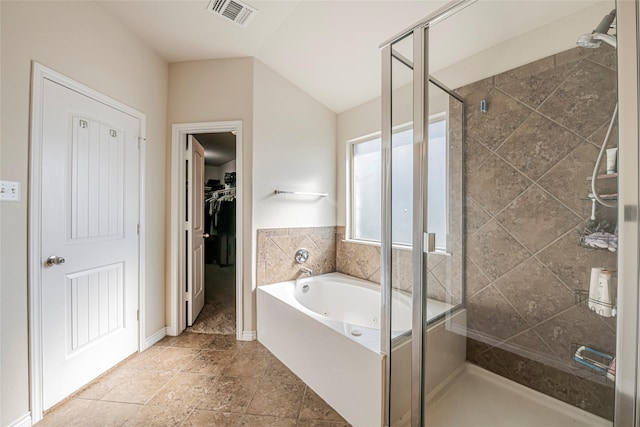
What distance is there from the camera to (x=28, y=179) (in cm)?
139

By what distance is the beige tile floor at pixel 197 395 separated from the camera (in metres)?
1.45

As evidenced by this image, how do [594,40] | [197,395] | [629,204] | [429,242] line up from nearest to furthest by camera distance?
[629,204], [594,40], [429,242], [197,395]

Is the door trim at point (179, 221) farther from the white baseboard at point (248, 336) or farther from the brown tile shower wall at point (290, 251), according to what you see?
the brown tile shower wall at point (290, 251)

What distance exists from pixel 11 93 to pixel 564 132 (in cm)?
298

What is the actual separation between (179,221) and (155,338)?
3.59ft

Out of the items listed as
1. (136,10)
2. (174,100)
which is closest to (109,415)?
(174,100)

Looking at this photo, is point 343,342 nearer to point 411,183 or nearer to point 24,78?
point 411,183

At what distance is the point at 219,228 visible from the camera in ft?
15.6

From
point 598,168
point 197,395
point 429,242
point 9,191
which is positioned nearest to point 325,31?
point 429,242

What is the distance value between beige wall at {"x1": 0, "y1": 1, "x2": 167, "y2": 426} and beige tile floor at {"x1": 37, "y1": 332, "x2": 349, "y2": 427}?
35 centimetres

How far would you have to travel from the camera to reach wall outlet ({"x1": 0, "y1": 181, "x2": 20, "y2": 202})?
128 centimetres

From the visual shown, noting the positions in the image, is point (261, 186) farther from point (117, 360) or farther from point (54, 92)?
point (117, 360)

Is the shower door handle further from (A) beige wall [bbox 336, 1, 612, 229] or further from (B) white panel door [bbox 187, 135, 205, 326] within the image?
(B) white panel door [bbox 187, 135, 205, 326]

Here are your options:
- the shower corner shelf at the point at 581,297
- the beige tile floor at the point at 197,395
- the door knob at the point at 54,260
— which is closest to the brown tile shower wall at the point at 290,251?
the beige tile floor at the point at 197,395
